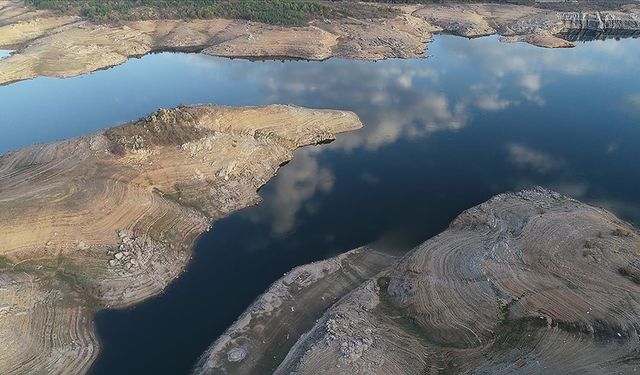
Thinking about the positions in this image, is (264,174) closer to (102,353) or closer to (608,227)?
(102,353)

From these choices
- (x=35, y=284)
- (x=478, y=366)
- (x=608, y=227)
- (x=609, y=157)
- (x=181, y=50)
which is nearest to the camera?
(x=478, y=366)

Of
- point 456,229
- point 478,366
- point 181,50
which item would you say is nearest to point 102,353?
point 478,366

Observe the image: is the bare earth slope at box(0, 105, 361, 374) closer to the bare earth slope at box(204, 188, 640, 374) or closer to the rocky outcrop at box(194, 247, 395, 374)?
the rocky outcrop at box(194, 247, 395, 374)

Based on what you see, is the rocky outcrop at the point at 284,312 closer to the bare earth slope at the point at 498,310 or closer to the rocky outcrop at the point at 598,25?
the bare earth slope at the point at 498,310

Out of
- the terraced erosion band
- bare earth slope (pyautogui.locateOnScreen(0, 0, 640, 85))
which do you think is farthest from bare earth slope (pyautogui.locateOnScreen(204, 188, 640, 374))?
bare earth slope (pyautogui.locateOnScreen(0, 0, 640, 85))

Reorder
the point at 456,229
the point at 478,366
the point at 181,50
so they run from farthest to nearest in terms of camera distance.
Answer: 1. the point at 181,50
2. the point at 456,229
3. the point at 478,366

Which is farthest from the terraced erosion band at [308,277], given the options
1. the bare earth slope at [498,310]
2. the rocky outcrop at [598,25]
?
the rocky outcrop at [598,25]
